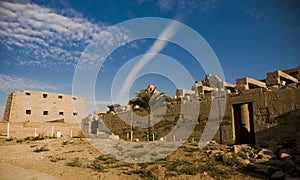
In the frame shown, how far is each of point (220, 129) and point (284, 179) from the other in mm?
7444

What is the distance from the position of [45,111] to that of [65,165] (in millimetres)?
26605

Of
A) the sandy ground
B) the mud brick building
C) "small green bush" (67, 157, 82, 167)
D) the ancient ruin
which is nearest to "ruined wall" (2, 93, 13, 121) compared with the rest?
the mud brick building

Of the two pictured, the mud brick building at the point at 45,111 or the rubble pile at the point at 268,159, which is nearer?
the rubble pile at the point at 268,159

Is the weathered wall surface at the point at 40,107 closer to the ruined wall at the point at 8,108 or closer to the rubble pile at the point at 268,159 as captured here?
the ruined wall at the point at 8,108

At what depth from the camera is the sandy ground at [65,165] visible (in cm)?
923

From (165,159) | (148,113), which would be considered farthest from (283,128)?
(148,113)

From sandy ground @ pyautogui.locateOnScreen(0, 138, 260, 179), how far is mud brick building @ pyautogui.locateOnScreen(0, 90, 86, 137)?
1137cm

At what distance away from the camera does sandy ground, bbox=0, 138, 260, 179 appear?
9.23 metres

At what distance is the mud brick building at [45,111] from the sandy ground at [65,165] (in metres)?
11.4

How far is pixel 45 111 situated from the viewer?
1388 inches

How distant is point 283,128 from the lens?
13.7m

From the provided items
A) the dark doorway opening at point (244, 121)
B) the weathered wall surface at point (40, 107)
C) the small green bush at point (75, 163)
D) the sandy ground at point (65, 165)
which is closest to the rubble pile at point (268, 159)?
the sandy ground at point (65, 165)

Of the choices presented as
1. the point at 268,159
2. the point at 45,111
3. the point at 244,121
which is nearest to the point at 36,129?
the point at 45,111

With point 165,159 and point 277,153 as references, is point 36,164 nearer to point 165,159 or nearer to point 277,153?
point 165,159
